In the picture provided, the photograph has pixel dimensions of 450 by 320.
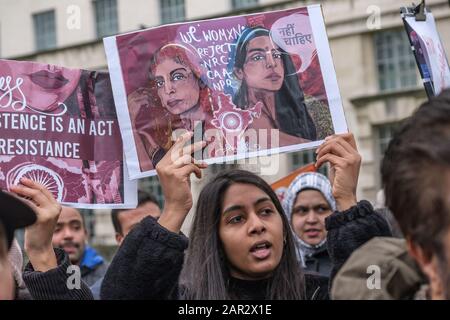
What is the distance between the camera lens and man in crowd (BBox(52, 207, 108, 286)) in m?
5.67

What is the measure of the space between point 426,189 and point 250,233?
1571 millimetres

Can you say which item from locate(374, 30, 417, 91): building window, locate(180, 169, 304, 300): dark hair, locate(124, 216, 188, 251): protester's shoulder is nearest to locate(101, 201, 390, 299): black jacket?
locate(124, 216, 188, 251): protester's shoulder

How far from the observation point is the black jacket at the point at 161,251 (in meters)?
3.01

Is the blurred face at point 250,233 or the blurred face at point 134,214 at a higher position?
the blurred face at point 134,214

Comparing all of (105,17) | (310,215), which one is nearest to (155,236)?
(310,215)

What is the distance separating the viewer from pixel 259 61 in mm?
3553

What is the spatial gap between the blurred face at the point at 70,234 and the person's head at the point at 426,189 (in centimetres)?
393

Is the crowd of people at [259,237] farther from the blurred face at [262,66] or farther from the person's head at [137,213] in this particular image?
the person's head at [137,213]

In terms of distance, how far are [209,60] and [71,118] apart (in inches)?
24.4

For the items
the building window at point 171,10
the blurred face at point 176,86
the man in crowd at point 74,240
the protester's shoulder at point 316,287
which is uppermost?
the building window at point 171,10

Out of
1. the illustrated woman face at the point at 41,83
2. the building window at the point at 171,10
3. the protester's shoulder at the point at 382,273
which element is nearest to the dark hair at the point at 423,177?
the protester's shoulder at the point at 382,273

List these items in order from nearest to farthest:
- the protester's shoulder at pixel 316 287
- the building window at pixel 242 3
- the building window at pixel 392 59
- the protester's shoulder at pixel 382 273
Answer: the protester's shoulder at pixel 382 273 < the protester's shoulder at pixel 316 287 < the building window at pixel 392 59 < the building window at pixel 242 3

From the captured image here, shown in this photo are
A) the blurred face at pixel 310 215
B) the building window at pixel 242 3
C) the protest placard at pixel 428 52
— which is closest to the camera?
the protest placard at pixel 428 52
